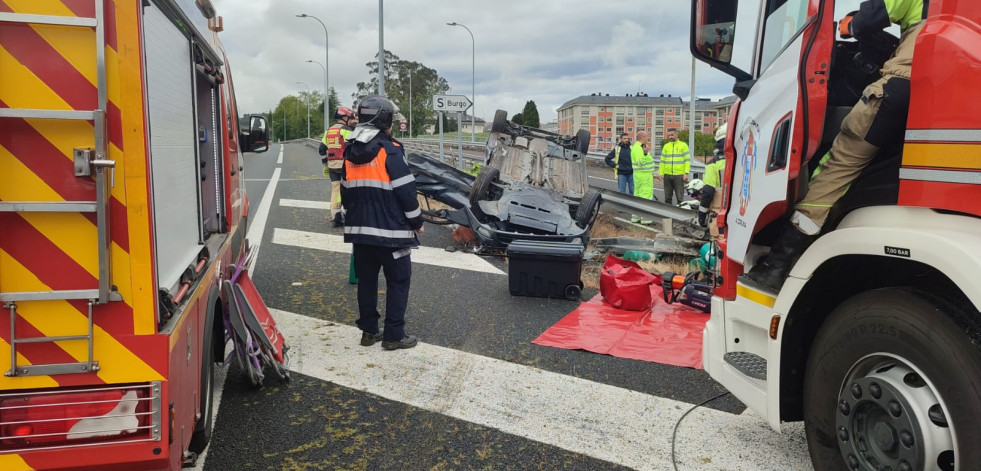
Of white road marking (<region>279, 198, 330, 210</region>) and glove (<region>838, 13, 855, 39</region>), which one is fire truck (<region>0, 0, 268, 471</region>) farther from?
white road marking (<region>279, 198, 330, 210</region>)

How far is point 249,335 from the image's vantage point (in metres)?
4.03

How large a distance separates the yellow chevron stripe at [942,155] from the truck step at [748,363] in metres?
1.22

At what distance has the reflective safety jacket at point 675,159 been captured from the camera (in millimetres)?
13844

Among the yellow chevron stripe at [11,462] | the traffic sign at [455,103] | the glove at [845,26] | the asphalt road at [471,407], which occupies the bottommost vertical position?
the asphalt road at [471,407]

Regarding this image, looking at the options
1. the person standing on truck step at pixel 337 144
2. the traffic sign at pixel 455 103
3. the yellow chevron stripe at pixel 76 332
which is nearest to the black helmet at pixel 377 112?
the yellow chevron stripe at pixel 76 332

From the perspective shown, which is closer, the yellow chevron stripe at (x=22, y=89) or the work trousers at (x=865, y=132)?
the yellow chevron stripe at (x=22, y=89)

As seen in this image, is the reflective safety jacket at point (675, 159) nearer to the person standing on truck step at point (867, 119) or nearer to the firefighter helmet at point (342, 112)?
the firefighter helmet at point (342, 112)

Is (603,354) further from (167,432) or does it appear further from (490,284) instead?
(167,432)

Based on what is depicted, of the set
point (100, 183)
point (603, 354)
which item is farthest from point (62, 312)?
point (603, 354)

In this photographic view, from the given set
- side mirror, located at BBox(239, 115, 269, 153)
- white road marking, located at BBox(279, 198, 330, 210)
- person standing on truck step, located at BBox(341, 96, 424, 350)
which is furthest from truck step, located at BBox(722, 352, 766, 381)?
white road marking, located at BBox(279, 198, 330, 210)

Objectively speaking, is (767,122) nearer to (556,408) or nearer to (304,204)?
(556,408)

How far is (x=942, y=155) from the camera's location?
217cm

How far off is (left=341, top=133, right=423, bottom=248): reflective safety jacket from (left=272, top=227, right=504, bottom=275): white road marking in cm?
308

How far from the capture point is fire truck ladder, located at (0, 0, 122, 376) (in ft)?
6.61
